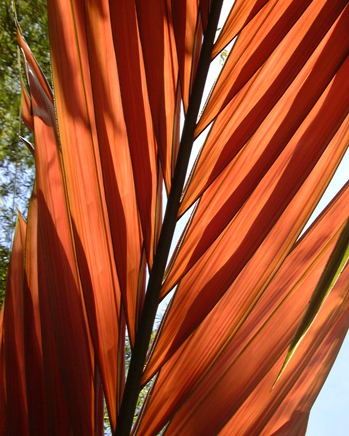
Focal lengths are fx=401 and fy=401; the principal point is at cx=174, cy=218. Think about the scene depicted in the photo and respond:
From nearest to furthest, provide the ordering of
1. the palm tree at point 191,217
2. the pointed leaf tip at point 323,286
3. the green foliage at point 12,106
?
the pointed leaf tip at point 323,286 → the palm tree at point 191,217 → the green foliage at point 12,106

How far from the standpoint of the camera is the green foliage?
1061 millimetres

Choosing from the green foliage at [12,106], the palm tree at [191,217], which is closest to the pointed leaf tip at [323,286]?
the palm tree at [191,217]

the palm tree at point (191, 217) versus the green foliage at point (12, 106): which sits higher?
the green foliage at point (12, 106)

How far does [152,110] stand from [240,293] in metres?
0.22

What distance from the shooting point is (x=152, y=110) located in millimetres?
442

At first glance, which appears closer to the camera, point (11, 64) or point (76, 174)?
point (76, 174)

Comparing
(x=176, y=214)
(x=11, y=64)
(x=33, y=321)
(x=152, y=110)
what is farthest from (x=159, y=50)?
(x=11, y=64)

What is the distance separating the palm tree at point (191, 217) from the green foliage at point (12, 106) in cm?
66

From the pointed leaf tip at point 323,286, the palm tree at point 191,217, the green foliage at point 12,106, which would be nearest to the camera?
the pointed leaf tip at point 323,286

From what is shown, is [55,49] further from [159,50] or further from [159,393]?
[159,393]

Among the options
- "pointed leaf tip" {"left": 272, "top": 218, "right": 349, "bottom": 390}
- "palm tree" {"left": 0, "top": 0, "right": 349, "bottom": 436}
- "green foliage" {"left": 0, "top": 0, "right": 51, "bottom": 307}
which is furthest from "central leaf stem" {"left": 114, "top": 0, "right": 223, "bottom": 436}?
"green foliage" {"left": 0, "top": 0, "right": 51, "bottom": 307}

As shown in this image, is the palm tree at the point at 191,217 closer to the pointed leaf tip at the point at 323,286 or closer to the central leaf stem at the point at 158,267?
the central leaf stem at the point at 158,267

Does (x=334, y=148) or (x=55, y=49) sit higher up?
(x=55, y=49)

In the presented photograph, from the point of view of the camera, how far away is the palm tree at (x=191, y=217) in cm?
41
